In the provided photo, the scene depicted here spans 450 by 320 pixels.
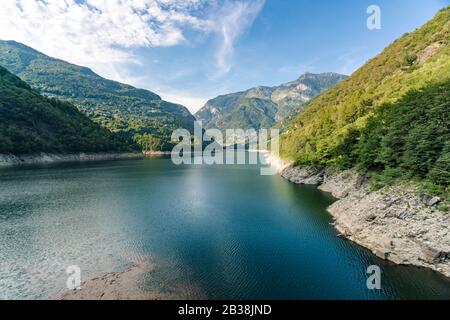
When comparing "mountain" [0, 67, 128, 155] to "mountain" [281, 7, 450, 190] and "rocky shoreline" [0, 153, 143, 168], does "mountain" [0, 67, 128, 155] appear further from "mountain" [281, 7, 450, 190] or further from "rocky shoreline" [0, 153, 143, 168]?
"mountain" [281, 7, 450, 190]

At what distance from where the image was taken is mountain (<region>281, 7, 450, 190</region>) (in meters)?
26.1

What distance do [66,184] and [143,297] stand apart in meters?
49.8

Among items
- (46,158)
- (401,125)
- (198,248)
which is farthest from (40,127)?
(401,125)

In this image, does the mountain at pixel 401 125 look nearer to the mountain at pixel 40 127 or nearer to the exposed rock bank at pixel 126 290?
the exposed rock bank at pixel 126 290

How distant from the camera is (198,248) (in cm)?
2425

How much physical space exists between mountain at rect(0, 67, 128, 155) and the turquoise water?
63.2 metres

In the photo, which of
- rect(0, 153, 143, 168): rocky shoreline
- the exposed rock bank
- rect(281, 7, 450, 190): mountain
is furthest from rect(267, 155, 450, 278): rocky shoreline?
rect(0, 153, 143, 168): rocky shoreline

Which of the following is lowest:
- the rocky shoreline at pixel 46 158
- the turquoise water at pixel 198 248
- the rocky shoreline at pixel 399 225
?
the turquoise water at pixel 198 248

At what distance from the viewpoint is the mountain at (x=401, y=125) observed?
26.1 metres

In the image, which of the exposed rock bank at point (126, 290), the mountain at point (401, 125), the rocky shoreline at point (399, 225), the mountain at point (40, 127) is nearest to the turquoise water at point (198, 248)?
the exposed rock bank at point (126, 290)

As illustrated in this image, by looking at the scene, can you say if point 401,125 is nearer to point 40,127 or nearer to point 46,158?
point 46,158

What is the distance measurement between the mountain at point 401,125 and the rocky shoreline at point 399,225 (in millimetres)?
2554

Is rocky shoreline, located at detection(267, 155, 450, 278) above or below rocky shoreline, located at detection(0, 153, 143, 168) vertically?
below
